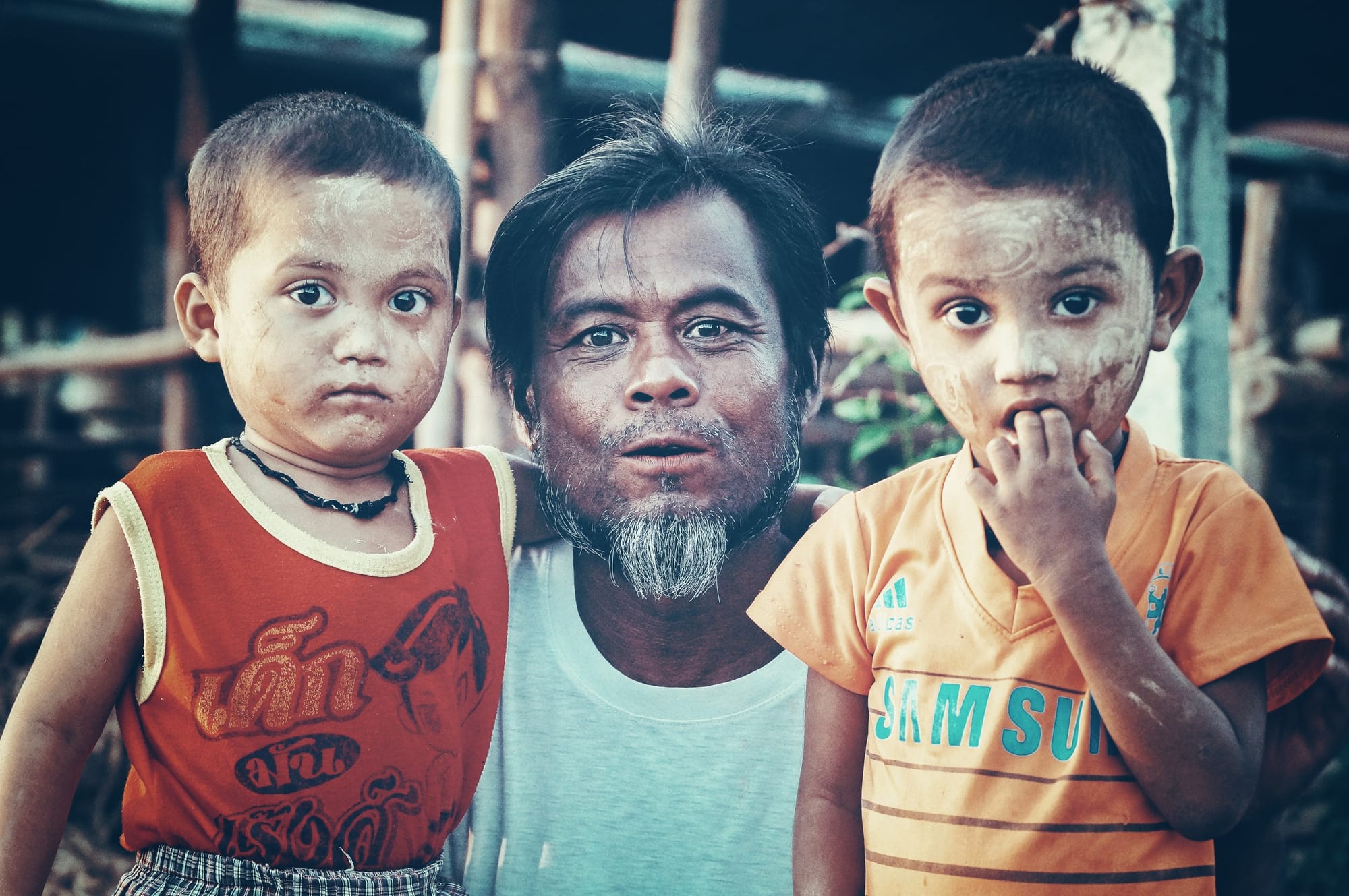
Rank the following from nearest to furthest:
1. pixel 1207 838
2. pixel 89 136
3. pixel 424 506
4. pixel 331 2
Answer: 1. pixel 1207 838
2. pixel 424 506
3. pixel 331 2
4. pixel 89 136

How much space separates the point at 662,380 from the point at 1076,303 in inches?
29.1

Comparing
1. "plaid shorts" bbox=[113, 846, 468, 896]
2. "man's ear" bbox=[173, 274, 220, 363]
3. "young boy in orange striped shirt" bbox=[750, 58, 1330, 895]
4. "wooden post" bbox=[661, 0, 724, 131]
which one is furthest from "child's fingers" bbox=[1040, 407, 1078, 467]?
"wooden post" bbox=[661, 0, 724, 131]

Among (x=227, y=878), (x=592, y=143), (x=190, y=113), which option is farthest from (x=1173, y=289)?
(x=190, y=113)

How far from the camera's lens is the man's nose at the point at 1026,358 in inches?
51.9

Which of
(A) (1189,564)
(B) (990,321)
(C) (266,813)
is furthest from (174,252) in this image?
(A) (1189,564)

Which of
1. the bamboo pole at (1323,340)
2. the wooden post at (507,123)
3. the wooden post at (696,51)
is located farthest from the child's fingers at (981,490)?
the bamboo pole at (1323,340)

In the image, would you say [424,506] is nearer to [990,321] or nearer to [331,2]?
[990,321]

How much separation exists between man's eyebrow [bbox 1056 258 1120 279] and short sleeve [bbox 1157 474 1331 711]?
0.35m

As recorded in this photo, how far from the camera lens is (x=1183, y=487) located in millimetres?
1416

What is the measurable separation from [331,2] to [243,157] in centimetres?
357

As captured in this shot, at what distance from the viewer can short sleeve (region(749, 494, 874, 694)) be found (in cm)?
152

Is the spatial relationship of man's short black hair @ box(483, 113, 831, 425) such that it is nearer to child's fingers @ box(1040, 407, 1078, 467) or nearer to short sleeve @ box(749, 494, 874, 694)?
short sleeve @ box(749, 494, 874, 694)

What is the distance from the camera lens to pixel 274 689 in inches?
58.3

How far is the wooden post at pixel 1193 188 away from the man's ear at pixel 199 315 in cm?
199
